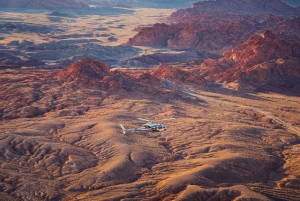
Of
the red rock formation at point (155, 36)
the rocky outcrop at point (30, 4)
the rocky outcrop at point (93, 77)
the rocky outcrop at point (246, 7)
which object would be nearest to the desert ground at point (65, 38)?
the red rock formation at point (155, 36)

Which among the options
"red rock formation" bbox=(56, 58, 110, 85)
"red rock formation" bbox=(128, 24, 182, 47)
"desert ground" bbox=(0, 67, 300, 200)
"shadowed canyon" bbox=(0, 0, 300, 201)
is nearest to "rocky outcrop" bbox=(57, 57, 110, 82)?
"red rock formation" bbox=(56, 58, 110, 85)

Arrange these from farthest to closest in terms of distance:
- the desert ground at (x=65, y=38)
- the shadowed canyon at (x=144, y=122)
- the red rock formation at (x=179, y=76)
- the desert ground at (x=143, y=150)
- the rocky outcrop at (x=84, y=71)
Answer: the desert ground at (x=65, y=38) → the red rock formation at (x=179, y=76) → the rocky outcrop at (x=84, y=71) → the shadowed canyon at (x=144, y=122) → the desert ground at (x=143, y=150)

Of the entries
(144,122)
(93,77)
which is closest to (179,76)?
(93,77)

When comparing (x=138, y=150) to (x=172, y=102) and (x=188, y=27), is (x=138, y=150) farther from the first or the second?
(x=188, y=27)

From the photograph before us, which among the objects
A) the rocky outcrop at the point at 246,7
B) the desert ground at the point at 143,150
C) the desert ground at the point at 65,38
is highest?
the rocky outcrop at the point at 246,7

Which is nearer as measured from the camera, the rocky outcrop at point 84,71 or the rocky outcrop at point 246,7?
the rocky outcrop at point 84,71

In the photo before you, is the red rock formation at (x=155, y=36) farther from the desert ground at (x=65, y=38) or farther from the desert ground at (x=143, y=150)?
the desert ground at (x=143, y=150)
